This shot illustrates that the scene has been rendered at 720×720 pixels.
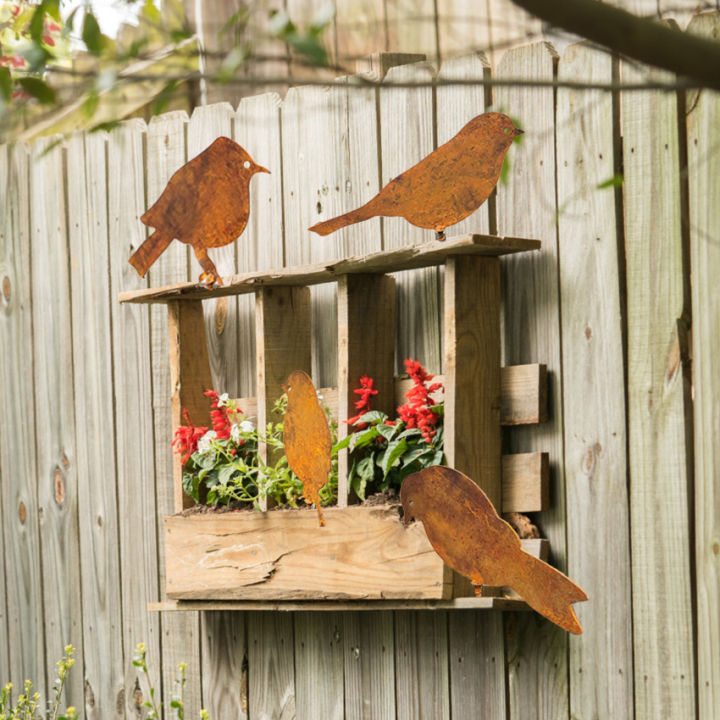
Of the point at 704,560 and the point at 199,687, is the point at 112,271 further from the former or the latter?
the point at 704,560

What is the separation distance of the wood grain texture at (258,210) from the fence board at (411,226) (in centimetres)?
35

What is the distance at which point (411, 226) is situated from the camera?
8.48 feet

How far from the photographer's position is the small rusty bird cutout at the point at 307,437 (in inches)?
94.1

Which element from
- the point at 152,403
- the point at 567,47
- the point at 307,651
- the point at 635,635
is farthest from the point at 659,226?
the point at 152,403

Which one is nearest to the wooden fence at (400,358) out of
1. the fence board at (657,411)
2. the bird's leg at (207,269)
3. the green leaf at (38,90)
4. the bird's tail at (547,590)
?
the fence board at (657,411)

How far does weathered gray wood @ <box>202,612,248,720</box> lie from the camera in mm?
2895

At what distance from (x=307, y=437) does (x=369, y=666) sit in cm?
62

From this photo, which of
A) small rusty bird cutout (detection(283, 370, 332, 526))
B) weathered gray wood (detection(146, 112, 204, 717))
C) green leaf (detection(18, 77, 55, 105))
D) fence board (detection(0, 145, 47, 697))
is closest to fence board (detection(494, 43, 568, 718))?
small rusty bird cutout (detection(283, 370, 332, 526))

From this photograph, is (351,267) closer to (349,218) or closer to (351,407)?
(349,218)

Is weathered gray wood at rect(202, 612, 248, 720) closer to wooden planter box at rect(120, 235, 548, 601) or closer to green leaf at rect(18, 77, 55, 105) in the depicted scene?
wooden planter box at rect(120, 235, 548, 601)

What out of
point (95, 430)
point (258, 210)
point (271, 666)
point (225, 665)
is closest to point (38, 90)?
point (258, 210)

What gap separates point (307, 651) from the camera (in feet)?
9.03

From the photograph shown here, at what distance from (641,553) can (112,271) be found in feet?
5.92

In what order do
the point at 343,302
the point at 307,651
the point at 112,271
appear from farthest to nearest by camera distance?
the point at 112,271 → the point at 307,651 → the point at 343,302
